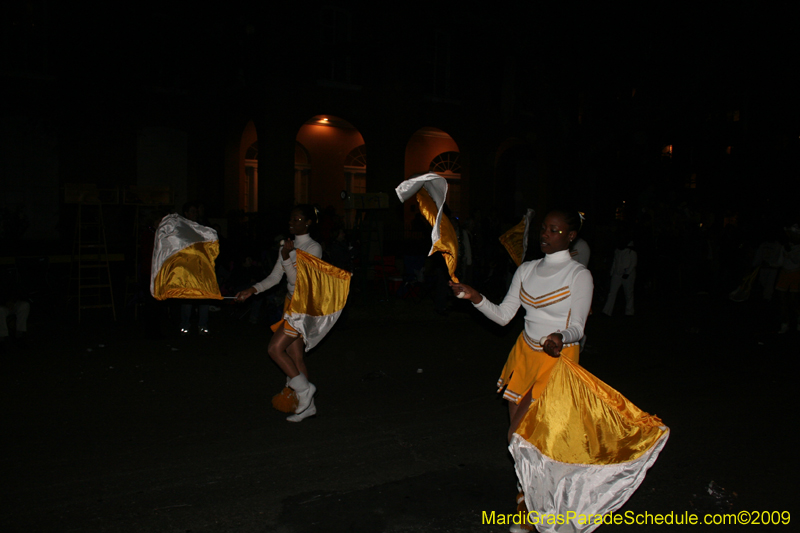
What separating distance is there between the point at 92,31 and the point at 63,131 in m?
3.08

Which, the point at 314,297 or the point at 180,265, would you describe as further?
the point at 180,265

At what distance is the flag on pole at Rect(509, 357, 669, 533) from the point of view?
3.25m

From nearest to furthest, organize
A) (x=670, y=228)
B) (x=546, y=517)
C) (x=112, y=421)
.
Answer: (x=546, y=517) < (x=112, y=421) < (x=670, y=228)

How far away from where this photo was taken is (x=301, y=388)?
18.0ft

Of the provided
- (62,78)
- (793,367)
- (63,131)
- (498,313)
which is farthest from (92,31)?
(793,367)

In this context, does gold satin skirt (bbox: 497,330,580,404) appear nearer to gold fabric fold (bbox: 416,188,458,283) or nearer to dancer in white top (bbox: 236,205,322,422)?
gold fabric fold (bbox: 416,188,458,283)

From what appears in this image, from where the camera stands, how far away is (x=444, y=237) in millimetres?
3992

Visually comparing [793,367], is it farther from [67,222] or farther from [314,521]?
[67,222]

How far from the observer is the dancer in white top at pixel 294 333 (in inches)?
213

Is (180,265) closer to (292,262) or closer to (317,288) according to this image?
(292,262)

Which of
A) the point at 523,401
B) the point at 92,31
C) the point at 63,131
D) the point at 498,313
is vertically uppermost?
the point at 92,31

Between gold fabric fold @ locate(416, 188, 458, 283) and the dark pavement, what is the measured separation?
35.4 inches

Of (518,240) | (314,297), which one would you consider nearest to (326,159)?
(314,297)

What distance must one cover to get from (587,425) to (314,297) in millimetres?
2810
